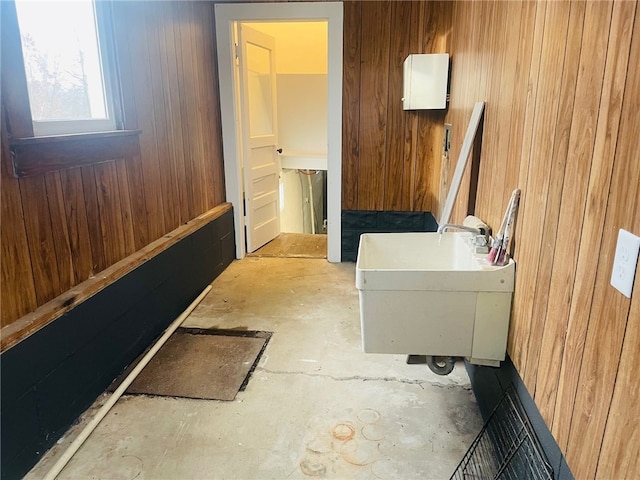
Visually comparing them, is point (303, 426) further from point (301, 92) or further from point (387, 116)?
point (301, 92)

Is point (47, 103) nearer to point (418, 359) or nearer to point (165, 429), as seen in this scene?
point (165, 429)

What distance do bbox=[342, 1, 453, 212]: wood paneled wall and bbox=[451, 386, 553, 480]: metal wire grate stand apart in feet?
6.71

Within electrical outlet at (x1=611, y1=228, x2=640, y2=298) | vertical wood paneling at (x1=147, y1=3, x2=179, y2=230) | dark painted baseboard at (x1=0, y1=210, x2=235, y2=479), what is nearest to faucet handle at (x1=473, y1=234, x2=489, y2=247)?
electrical outlet at (x1=611, y1=228, x2=640, y2=298)

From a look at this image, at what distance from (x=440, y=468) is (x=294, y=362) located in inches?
39.0

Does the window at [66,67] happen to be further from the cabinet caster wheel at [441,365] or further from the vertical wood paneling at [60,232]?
the cabinet caster wheel at [441,365]

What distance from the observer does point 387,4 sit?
11.9ft

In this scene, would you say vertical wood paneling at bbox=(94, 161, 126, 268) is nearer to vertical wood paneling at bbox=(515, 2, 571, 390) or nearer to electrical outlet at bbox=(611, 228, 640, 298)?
vertical wood paneling at bbox=(515, 2, 571, 390)

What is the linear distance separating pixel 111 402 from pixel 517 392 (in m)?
1.75

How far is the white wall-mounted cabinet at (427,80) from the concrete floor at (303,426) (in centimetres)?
175

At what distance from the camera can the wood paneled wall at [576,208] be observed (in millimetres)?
942

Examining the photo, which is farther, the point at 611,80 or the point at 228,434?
the point at 228,434

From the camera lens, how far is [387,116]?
3877mm

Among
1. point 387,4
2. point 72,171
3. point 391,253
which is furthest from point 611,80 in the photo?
point 387,4

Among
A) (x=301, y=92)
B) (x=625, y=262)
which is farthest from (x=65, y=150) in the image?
(x=301, y=92)
